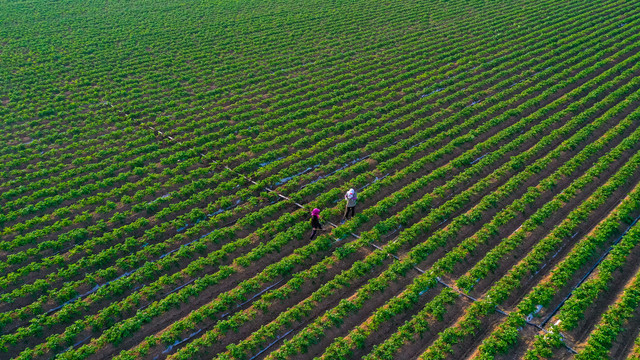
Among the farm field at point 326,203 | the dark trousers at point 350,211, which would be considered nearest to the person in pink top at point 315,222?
the farm field at point 326,203

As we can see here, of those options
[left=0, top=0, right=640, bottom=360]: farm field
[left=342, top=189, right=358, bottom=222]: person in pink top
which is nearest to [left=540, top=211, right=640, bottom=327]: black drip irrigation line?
[left=0, top=0, right=640, bottom=360]: farm field

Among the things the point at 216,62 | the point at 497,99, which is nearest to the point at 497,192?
the point at 497,99

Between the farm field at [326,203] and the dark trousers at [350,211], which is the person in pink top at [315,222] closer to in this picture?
the farm field at [326,203]

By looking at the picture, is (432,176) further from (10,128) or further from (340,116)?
(10,128)

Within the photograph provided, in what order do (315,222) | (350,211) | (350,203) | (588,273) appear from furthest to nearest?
(350,211) < (350,203) < (315,222) < (588,273)

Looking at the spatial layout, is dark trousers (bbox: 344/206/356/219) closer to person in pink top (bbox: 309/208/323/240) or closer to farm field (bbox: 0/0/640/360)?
farm field (bbox: 0/0/640/360)

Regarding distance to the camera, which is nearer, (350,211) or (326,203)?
(350,211)

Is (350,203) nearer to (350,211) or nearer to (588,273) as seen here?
(350,211)

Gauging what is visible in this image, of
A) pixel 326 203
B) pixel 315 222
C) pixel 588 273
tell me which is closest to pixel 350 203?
pixel 315 222
